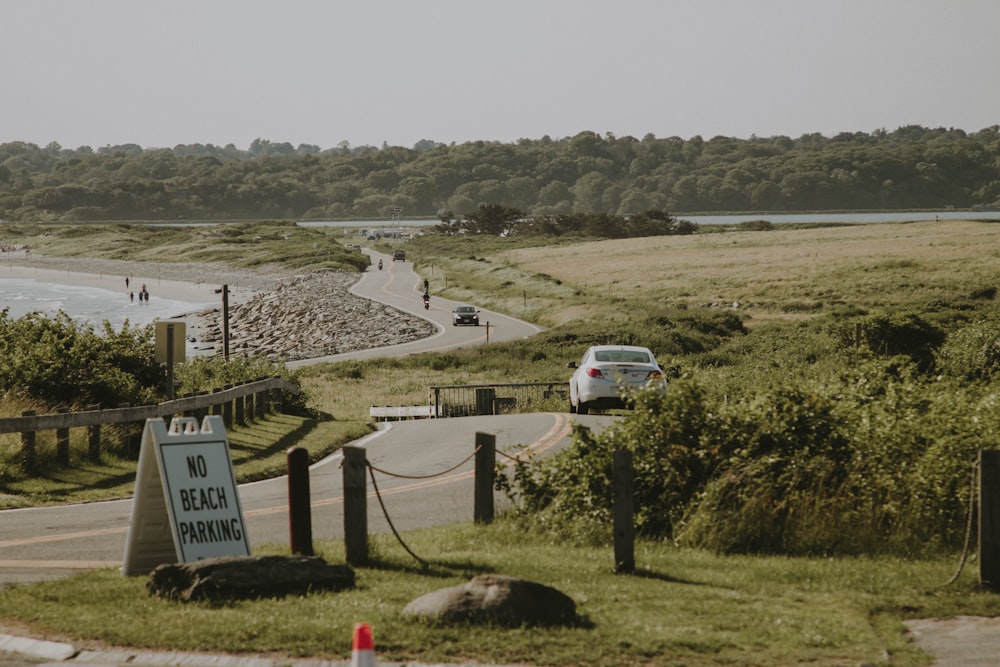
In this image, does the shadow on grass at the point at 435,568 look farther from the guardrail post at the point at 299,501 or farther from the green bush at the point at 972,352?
the green bush at the point at 972,352

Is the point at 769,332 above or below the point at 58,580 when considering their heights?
below

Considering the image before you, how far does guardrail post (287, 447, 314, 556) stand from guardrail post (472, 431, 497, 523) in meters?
2.98

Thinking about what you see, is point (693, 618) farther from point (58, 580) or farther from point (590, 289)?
point (590, 289)

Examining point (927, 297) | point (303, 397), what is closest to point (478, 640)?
point (303, 397)

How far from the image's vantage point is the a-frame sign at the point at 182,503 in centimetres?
994

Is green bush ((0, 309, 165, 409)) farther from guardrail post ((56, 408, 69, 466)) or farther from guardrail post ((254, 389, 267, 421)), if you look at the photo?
guardrail post ((56, 408, 69, 466))

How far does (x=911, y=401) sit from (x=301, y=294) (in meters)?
101

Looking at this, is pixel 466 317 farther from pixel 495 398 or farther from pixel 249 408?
pixel 249 408

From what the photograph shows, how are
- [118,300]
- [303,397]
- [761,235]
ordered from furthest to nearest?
[761,235] → [118,300] → [303,397]

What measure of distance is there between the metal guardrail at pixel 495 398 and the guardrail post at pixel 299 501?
25068 mm

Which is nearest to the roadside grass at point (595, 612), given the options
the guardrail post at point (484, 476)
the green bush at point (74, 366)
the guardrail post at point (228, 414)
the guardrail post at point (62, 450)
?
the guardrail post at point (484, 476)

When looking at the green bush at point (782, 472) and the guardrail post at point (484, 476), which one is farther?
the guardrail post at point (484, 476)

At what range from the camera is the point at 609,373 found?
26.2 meters

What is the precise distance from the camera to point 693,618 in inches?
345
